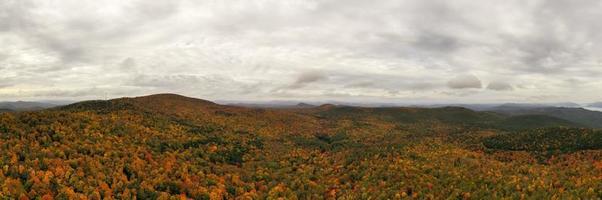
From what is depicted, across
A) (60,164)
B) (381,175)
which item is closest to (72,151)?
→ (60,164)

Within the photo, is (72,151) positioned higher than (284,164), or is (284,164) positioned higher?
(72,151)

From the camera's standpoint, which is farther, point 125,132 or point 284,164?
point 125,132

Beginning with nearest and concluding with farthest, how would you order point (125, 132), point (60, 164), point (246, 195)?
1. point (60, 164)
2. point (246, 195)
3. point (125, 132)

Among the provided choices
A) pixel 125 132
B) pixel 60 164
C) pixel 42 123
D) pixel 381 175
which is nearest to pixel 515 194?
pixel 381 175

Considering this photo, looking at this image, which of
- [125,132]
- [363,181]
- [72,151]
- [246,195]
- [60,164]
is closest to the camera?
[60,164]

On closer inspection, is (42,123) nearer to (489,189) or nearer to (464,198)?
(464,198)

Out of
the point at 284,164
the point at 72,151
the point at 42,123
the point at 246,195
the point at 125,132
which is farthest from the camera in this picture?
the point at 125,132

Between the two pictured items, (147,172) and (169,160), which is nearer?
(147,172)

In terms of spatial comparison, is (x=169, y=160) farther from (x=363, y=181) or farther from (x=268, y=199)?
(x=363, y=181)

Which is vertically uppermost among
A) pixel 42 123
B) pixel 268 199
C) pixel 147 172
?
pixel 42 123
